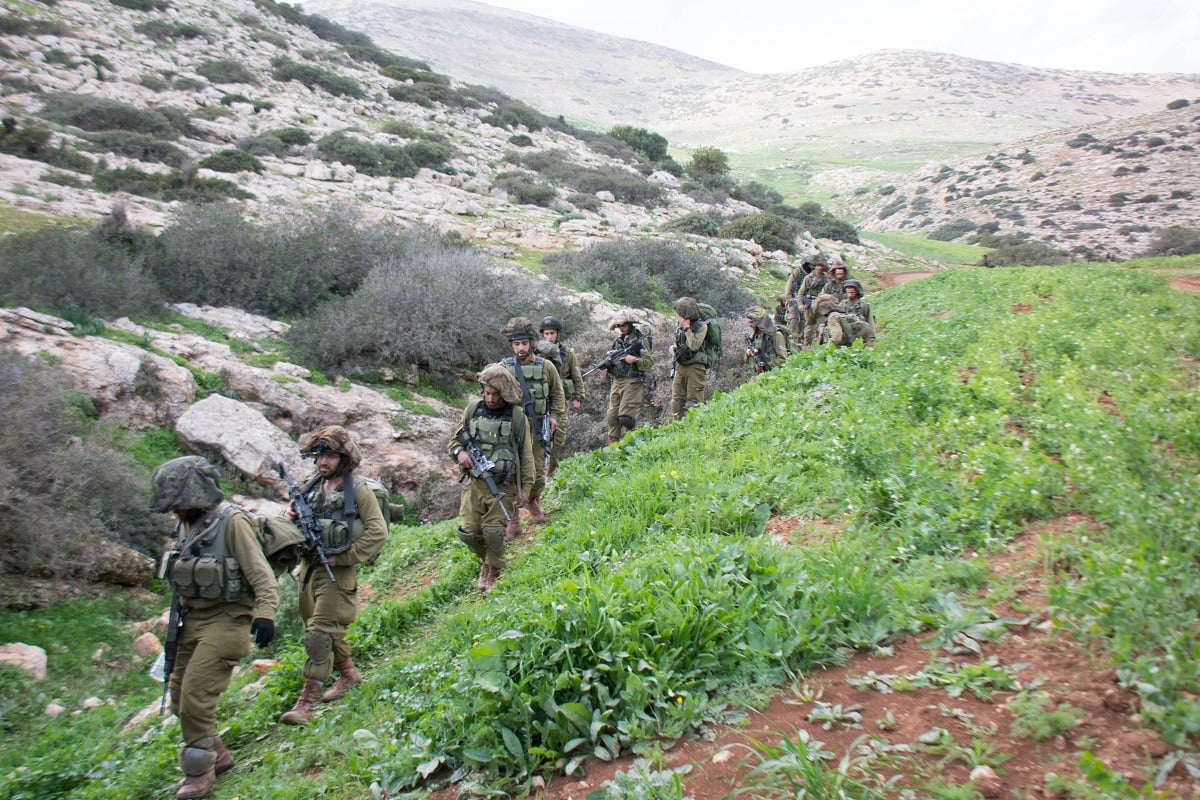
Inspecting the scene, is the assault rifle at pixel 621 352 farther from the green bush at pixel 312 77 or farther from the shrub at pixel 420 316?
the green bush at pixel 312 77

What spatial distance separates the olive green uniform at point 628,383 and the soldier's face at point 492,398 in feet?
10.6

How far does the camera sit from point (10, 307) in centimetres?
915

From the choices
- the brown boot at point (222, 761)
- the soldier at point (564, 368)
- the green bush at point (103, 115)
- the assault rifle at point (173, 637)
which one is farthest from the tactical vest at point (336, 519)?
the green bush at point (103, 115)

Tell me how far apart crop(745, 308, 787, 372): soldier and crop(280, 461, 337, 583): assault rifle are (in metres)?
8.30

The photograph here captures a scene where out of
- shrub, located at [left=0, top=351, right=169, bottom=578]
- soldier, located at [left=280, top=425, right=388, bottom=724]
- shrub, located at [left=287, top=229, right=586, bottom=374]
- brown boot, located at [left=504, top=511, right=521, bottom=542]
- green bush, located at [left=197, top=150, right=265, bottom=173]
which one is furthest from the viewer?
green bush, located at [left=197, top=150, right=265, bottom=173]

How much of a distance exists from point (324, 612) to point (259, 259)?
1030cm

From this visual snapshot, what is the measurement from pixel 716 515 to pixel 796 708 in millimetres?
2075

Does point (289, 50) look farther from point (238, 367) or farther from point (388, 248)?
point (238, 367)

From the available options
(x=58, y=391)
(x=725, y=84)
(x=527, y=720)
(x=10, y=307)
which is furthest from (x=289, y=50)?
(x=725, y=84)

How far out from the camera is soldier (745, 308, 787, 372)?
36.6ft

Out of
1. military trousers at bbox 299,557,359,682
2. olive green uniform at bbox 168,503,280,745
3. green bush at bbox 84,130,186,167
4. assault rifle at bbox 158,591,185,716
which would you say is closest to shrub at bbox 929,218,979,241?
green bush at bbox 84,130,186,167

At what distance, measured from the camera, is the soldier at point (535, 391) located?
6625mm

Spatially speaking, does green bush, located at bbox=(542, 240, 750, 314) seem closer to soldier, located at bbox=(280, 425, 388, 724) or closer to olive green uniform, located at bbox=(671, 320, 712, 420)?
olive green uniform, located at bbox=(671, 320, 712, 420)

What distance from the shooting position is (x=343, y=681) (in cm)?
468
